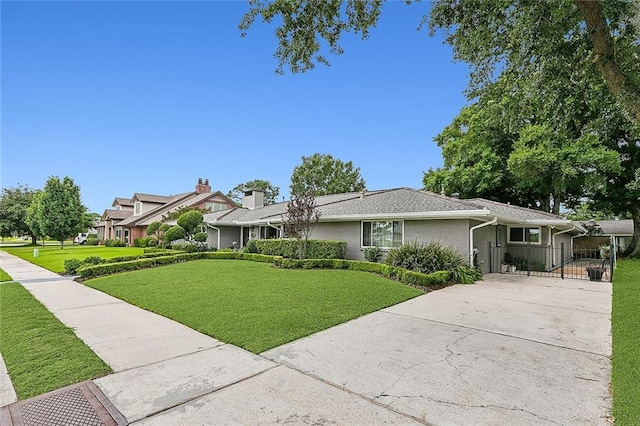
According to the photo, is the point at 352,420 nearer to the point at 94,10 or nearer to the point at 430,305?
the point at 430,305

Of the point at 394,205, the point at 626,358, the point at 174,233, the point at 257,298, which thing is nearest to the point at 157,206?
the point at 174,233

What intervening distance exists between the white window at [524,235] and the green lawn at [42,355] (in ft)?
55.5

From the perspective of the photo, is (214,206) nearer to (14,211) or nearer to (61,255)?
(61,255)

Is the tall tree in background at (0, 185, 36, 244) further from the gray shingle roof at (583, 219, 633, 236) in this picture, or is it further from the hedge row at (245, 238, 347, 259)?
the gray shingle roof at (583, 219, 633, 236)

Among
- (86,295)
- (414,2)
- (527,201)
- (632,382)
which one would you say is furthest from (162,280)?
(527,201)

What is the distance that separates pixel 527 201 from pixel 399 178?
52.5ft

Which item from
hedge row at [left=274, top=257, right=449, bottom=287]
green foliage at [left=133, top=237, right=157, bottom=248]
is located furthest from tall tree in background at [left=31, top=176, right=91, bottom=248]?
hedge row at [left=274, top=257, right=449, bottom=287]

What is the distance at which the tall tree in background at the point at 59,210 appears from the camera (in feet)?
100

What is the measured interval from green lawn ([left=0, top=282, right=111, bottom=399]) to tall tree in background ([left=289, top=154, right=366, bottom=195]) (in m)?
36.3

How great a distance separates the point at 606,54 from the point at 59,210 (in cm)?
3843

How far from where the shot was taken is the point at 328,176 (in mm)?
43094

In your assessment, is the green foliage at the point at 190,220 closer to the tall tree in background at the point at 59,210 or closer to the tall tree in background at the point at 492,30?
the tall tree in background at the point at 59,210

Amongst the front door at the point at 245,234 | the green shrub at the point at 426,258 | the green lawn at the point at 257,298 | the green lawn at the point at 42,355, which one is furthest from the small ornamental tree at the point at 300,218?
the green lawn at the point at 42,355

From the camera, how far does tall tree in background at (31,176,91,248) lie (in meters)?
30.6
